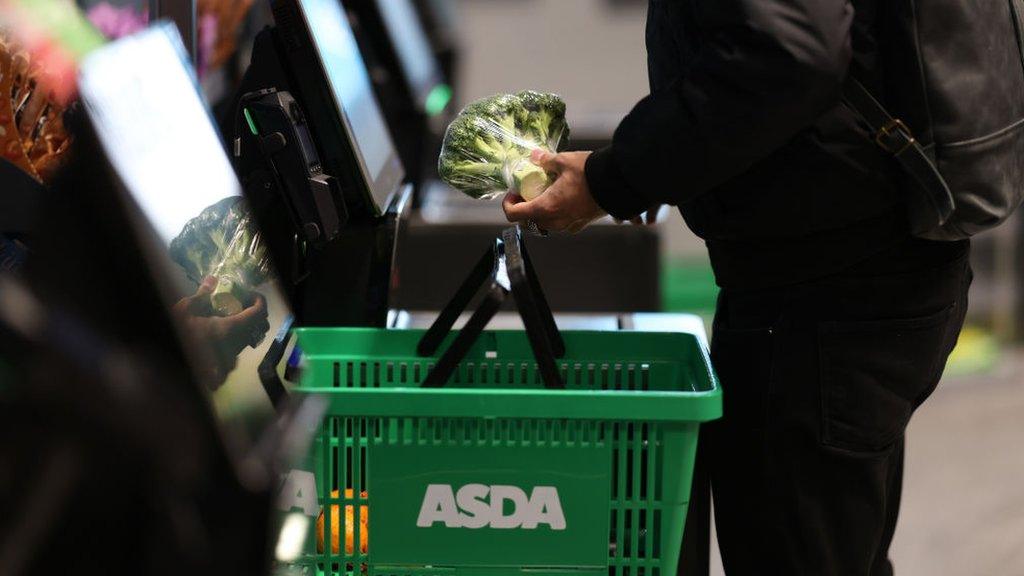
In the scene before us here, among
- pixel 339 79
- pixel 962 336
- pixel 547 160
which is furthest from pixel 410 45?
pixel 962 336

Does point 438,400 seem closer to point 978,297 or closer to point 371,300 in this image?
point 371,300

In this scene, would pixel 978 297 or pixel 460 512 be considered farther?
pixel 978 297

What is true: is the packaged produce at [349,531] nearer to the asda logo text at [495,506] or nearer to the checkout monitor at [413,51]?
the asda logo text at [495,506]

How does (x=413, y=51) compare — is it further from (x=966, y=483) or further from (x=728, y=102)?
(x=728, y=102)

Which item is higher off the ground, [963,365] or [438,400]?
[438,400]

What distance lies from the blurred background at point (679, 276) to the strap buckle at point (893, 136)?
A: 109 centimetres

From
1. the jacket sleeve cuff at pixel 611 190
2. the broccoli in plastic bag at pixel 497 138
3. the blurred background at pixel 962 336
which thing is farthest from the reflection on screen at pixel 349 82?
the blurred background at pixel 962 336

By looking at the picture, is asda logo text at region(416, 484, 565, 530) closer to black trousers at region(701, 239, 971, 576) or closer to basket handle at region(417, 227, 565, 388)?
basket handle at region(417, 227, 565, 388)

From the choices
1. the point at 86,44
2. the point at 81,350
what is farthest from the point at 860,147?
the point at 86,44

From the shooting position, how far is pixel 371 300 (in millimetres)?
1589

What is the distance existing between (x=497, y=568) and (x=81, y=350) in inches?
24.9

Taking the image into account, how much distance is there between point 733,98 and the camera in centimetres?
116

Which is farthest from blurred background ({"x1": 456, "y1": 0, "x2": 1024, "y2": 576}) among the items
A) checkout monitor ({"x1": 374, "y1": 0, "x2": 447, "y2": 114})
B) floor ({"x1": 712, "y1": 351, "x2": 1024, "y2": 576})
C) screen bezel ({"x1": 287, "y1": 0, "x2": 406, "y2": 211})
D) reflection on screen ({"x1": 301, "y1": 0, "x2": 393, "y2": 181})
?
screen bezel ({"x1": 287, "y1": 0, "x2": 406, "y2": 211})

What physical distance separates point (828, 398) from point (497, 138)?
509 millimetres
